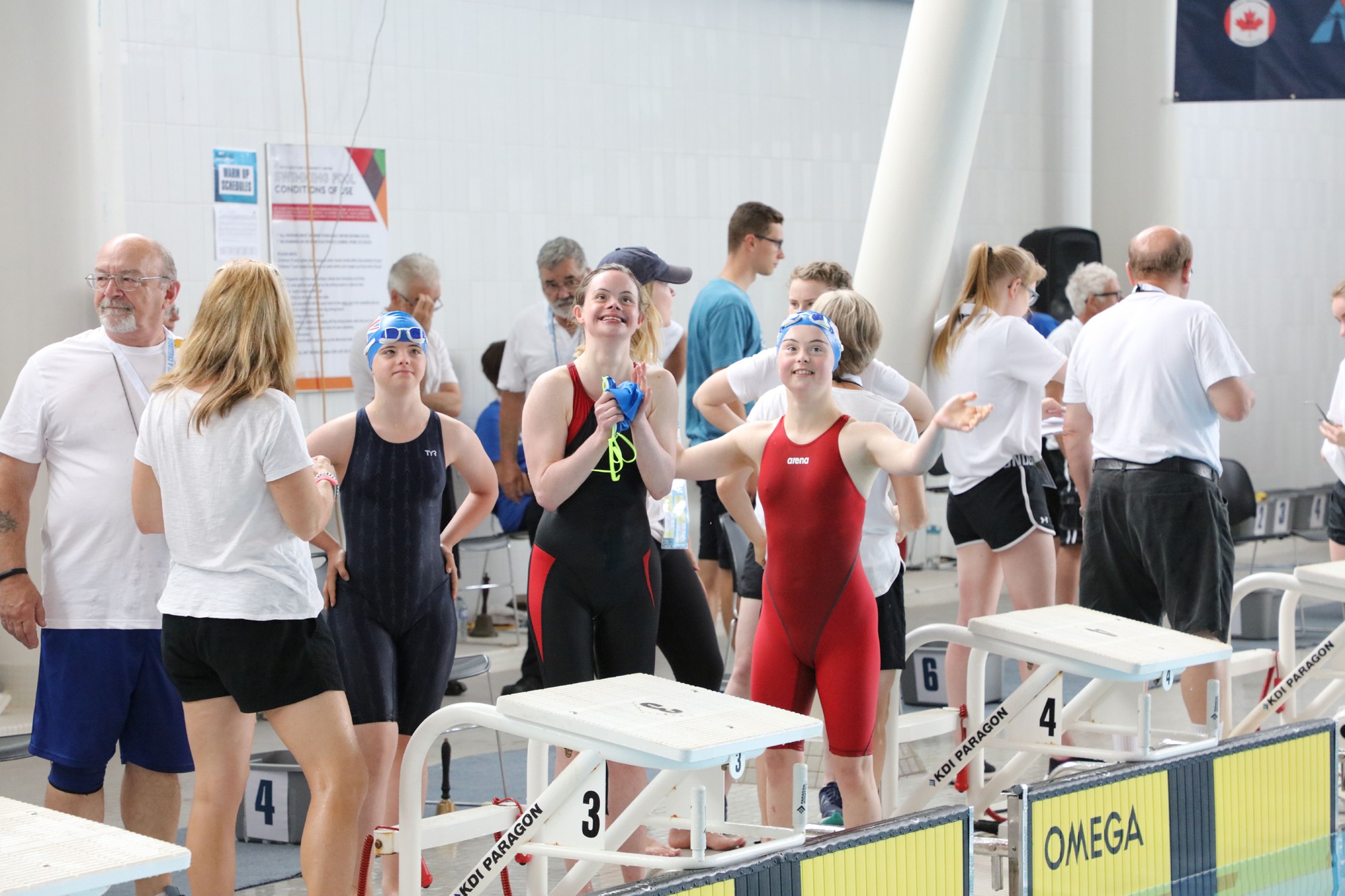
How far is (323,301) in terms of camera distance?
7055 millimetres

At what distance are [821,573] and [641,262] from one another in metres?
0.87

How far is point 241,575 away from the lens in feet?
9.72

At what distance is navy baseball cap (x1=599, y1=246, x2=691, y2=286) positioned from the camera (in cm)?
365

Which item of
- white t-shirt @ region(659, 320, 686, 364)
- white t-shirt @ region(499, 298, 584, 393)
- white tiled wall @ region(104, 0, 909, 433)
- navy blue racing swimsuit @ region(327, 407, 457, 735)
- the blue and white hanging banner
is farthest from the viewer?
the blue and white hanging banner

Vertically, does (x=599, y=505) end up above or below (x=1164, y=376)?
below

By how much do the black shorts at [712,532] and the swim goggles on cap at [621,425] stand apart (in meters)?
2.55

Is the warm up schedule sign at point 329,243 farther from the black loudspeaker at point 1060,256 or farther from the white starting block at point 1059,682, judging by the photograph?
the black loudspeaker at point 1060,256

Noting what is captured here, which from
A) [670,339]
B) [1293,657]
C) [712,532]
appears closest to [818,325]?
[1293,657]

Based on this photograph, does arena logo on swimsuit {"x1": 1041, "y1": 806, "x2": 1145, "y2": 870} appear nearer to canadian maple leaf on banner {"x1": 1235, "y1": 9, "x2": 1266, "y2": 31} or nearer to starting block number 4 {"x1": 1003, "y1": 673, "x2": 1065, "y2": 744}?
starting block number 4 {"x1": 1003, "y1": 673, "x2": 1065, "y2": 744}

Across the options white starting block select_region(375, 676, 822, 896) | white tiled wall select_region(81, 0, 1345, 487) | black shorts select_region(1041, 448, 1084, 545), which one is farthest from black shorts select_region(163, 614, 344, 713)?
black shorts select_region(1041, 448, 1084, 545)

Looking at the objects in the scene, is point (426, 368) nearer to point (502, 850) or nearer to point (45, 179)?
point (45, 179)

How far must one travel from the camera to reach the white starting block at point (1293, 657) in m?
4.45

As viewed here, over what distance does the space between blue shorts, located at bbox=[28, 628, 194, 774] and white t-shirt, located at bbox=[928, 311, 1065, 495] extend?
2.52 meters

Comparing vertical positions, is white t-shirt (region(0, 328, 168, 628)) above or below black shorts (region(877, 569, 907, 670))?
above
